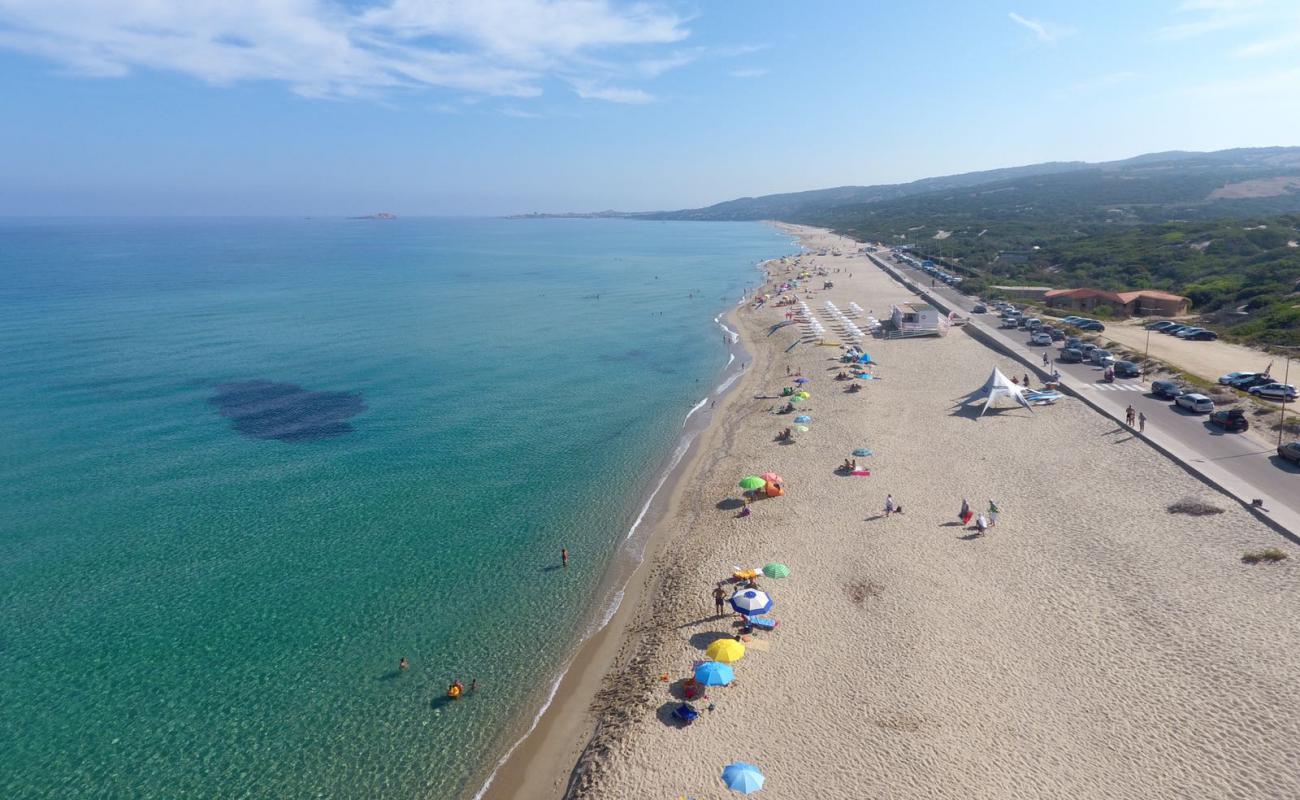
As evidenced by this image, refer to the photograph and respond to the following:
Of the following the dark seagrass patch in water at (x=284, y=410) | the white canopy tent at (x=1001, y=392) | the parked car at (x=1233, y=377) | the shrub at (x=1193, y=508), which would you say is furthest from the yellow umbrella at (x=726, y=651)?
the parked car at (x=1233, y=377)

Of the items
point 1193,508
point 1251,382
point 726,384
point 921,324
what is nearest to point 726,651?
→ point 1193,508

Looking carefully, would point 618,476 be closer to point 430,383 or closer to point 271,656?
point 271,656

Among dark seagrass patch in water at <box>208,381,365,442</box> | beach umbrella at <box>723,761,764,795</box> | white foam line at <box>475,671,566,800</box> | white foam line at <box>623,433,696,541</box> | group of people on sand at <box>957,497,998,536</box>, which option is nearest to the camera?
beach umbrella at <box>723,761,764,795</box>

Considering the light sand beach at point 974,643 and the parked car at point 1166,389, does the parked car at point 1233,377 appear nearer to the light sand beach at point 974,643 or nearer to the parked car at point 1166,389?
the parked car at point 1166,389

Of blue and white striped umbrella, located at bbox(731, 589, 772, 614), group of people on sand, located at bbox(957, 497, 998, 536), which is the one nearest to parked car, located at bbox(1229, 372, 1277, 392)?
group of people on sand, located at bbox(957, 497, 998, 536)

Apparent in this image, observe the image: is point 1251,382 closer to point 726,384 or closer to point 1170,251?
point 726,384

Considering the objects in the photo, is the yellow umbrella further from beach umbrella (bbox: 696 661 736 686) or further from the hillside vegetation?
the hillside vegetation

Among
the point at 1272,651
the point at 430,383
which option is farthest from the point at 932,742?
the point at 430,383
